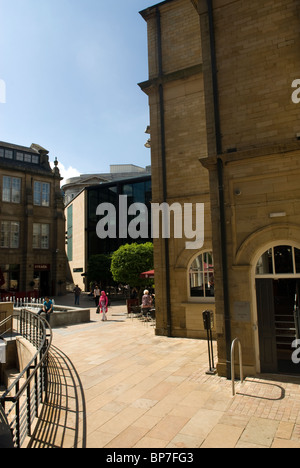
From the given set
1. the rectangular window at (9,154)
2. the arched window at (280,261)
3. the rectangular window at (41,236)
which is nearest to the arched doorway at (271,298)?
the arched window at (280,261)

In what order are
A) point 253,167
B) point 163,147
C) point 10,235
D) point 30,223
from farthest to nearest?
point 30,223, point 10,235, point 163,147, point 253,167

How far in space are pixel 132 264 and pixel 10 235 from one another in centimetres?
1729

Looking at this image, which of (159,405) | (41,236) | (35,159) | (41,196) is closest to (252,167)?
(159,405)

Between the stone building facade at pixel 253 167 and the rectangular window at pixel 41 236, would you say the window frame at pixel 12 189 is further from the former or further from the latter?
the stone building facade at pixel 253 167

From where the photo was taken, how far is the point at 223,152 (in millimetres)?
8227

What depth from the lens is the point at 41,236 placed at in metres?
34.4

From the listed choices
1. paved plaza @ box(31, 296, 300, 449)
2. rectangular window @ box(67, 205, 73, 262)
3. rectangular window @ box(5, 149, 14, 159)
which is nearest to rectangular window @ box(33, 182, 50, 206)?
rectangular window @ box(5, 149, 14, 159)

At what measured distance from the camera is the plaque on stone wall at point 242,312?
744cm

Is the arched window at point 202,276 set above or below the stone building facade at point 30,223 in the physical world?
below

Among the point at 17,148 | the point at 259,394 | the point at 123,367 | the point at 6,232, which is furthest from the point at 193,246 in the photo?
the point at 17,148

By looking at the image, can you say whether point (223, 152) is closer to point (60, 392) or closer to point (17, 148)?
point (60, 392)

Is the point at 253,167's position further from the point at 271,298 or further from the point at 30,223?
the point at 30,223

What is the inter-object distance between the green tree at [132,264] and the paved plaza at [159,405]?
427 inches
